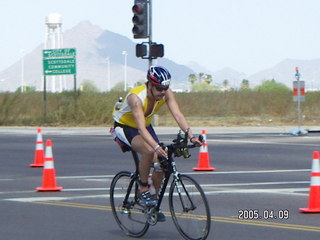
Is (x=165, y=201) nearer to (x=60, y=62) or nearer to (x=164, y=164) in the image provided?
(x=164, y=164)

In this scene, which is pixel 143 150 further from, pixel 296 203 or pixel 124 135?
pixel 296 203

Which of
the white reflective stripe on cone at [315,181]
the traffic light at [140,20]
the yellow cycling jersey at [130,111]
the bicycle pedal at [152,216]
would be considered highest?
the traffic light at [140,20]

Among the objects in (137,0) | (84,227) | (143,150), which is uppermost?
(137,0)

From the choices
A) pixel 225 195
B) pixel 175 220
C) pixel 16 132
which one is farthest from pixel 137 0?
pixel 175 220

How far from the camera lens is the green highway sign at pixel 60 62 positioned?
45.6 metres

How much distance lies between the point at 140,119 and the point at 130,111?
0.42m

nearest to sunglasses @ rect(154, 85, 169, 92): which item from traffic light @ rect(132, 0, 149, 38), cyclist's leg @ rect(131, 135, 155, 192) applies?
cyclist's leg @ rect(131, 135, 155, 192)

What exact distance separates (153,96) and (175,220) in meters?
1.31

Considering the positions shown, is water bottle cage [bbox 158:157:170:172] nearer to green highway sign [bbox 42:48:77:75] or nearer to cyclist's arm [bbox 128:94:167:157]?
cyclist's arm [bbox 128:94:167:157]

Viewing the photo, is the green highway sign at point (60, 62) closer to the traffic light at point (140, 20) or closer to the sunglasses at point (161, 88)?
the traffic light at point (140, 20)

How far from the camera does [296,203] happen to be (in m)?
12.4

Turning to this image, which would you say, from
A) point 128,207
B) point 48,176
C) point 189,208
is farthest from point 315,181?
point 48,176

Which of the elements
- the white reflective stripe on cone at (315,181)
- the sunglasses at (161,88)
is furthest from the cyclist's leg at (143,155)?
the white reflective stripe on cone at (315,181)

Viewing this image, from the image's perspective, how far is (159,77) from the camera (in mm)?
9219
